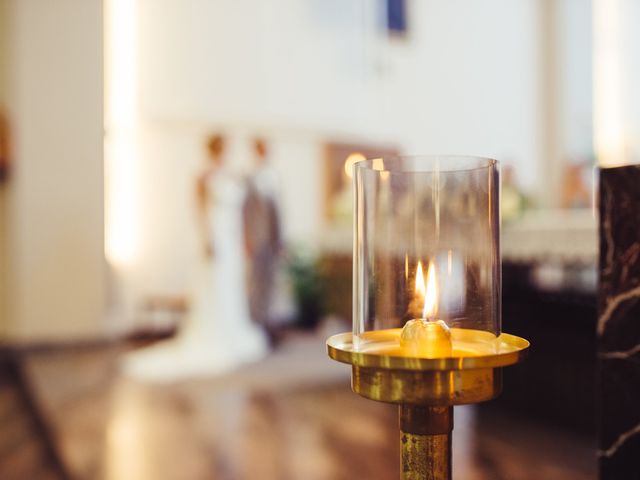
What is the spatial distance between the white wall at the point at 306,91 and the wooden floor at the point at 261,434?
1872 mm

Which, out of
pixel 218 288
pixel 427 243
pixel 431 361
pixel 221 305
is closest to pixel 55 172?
pixel 218 288

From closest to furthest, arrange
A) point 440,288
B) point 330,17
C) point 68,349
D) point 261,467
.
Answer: point 440,288 < point 261,467 < point 68,349 < point 330,17

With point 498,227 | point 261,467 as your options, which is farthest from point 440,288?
point 261,467

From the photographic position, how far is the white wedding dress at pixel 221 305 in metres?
5.20

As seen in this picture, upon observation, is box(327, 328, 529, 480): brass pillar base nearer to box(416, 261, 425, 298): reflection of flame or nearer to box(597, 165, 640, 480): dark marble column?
box(416, 261, 425, 298): reflection of flame

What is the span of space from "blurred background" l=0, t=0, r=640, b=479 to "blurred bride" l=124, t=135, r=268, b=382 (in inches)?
1.7

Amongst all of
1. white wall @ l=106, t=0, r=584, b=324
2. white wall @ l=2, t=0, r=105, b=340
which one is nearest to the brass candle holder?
white wall @ l=106, t=0, r=584, b=324

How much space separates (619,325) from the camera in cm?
73

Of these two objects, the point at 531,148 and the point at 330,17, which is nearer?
the point at 330,17

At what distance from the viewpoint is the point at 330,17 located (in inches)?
310

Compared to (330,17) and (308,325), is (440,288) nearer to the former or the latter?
(308,325)

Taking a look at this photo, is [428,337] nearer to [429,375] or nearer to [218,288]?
[429,375]

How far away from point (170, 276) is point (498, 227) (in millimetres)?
6467

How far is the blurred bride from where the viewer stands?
5.25m
